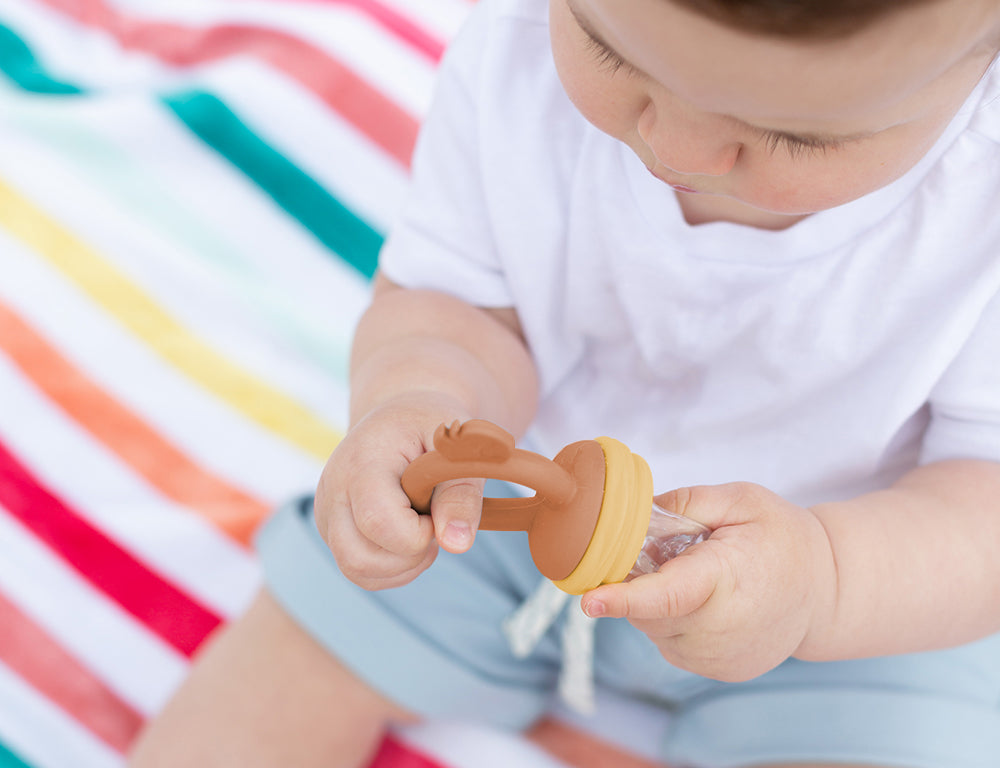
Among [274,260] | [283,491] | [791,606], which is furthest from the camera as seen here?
[274,260]

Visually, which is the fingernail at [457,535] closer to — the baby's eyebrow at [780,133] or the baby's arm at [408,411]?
the baby's arm at [408,411]

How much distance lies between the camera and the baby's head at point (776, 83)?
13.2 inches

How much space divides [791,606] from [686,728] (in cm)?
24

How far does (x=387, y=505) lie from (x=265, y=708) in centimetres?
31

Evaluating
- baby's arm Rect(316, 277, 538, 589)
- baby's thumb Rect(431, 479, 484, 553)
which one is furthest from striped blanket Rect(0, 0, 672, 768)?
baby's thumb Rect(431, 479, 484, 553)

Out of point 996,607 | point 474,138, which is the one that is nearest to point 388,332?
point 474,138

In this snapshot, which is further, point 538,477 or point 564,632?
point 564,632

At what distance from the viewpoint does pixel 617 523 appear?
1.28 ft

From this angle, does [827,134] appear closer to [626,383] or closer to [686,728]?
[626,383]

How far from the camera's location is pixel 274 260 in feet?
3.29

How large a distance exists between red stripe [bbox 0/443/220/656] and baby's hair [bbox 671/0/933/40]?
65cm

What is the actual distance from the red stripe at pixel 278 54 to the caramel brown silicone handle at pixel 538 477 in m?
0.66

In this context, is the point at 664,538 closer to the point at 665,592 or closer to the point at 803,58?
the point at 665,592

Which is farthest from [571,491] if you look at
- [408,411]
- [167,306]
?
[167,306]
